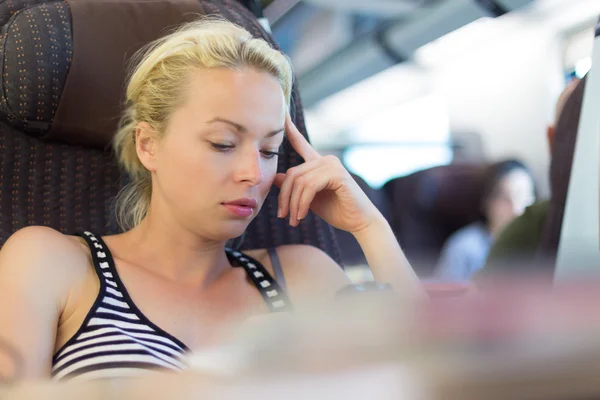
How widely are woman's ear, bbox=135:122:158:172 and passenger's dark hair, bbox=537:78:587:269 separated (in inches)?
30.0

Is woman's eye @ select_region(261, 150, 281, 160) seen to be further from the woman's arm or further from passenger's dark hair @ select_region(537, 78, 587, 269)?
passenger's dark hair @ select_region(537, 78, 587, 269)

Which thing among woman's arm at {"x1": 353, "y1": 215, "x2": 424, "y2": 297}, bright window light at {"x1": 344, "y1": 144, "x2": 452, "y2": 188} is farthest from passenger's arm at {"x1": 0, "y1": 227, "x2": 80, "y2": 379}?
bright window light at {"x1": 344, "y1": 144, "x2": 452, "y2": 188}

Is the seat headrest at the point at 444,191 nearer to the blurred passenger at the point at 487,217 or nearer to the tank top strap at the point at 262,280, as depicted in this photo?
the blurred passenger at the point at 487,217

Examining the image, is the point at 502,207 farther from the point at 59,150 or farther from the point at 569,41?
the point at 59,150

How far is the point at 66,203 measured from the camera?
1.32 metres

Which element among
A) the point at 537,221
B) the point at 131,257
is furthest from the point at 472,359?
the point at 131,257

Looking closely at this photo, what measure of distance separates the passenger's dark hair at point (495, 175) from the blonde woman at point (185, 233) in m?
1.89

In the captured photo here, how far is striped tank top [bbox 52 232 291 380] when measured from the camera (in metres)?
0.99

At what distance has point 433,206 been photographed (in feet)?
11.1

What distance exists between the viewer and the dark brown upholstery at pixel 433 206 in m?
3.37

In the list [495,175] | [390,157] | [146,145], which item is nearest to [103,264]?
[146,145]

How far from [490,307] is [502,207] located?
2.70m

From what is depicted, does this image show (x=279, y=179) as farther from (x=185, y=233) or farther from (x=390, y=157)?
(x=390, y=157)

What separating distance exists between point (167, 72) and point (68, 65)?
23 cm
